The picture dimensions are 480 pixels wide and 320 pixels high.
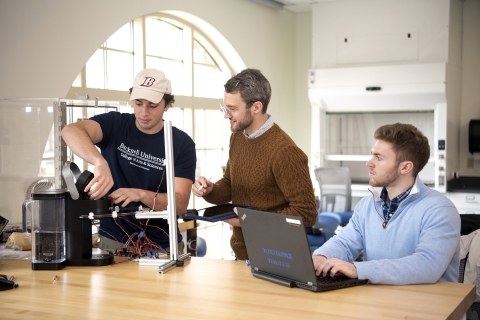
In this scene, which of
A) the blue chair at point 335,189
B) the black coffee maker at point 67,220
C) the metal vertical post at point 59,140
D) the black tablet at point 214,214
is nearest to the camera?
the black tablet at point 214,214

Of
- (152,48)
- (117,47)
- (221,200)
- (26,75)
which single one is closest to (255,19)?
(152,48)

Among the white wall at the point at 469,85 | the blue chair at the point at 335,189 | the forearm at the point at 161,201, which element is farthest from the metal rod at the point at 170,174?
the white wall at the point at 469,85

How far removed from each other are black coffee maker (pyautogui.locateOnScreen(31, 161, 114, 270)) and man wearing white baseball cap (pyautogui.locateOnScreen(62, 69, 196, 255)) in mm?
204

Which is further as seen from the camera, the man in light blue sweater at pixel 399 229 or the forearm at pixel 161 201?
the forearm at pixel 161 201

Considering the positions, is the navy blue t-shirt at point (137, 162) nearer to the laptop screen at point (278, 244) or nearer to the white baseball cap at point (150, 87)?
the white baseball cap at point (150, 87)

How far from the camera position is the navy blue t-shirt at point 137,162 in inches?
102

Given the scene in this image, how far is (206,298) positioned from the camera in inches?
71.8

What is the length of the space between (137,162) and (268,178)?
0.60 meters

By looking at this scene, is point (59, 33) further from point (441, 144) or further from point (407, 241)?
point (441, 144)

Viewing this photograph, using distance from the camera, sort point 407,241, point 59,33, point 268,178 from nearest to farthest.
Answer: point 407,241 < point 268,178 < point 59,33

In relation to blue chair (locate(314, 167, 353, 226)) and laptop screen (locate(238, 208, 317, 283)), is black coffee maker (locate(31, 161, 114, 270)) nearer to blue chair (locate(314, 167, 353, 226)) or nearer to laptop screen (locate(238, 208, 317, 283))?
laptop screen (locate(238, 208, 317, 283))

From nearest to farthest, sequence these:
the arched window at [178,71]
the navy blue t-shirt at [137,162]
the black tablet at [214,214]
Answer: the black tablet at [214,214] → the navy blue t-shirt at [137,162] → the arched window at [178,71]

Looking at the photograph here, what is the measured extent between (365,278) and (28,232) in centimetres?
164

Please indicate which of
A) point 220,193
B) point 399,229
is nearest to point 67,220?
point 220,193
